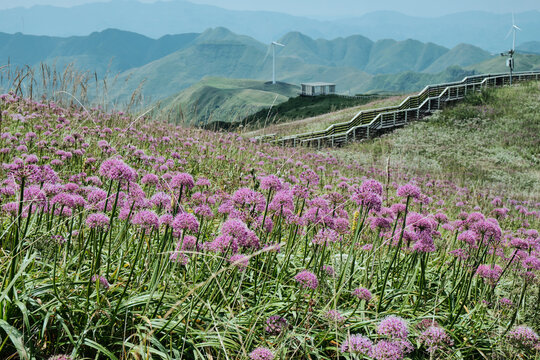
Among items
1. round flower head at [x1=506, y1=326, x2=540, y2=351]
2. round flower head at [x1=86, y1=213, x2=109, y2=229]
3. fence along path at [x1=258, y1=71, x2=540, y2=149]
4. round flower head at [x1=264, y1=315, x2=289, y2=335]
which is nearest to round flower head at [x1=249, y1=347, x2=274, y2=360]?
round flower head at [x1=264, y1=315, x2=289, y2=335]

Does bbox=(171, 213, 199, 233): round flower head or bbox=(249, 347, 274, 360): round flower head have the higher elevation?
bbox=(171, 213, 199, 233): round flower head

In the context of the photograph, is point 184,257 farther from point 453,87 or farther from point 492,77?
point 492,77

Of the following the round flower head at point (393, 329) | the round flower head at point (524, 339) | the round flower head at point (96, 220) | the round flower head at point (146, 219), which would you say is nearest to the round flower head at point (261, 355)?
the round flower head at point (393, 329)

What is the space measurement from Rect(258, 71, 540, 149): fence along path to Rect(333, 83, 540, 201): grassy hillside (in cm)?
127

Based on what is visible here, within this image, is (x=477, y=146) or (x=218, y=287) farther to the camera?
(x=477, y=146)

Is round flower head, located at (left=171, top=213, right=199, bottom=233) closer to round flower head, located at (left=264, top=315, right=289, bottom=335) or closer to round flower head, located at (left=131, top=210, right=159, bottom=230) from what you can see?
round flower head, located at (left=131, top=210, right=159, bottom=230)

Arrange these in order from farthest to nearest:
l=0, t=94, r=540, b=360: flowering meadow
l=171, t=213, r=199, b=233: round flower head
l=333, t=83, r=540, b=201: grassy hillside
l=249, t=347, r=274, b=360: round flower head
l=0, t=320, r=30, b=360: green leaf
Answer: l=333, t=83, r=540, b=201: grassy hillside < l=171, t=213, r=199, b=233: round flower head < l=0, t=94, r=540, b=360: flowering meadow < l=249, t=347, r=274, b=360: round flower head < l=0, t=320, r=30, b=360: green leaf

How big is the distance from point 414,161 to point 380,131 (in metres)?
7.80

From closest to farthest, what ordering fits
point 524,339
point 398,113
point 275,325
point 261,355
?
point 261,355 → point 275,325 → point 524,339 → point 398,113

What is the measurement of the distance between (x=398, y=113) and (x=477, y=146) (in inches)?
313

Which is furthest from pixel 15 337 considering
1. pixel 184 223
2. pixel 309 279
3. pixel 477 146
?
pixel 477 146

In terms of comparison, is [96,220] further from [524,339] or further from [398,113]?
[398,113]

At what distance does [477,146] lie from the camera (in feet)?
97.7

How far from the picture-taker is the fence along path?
3023 centimetres
